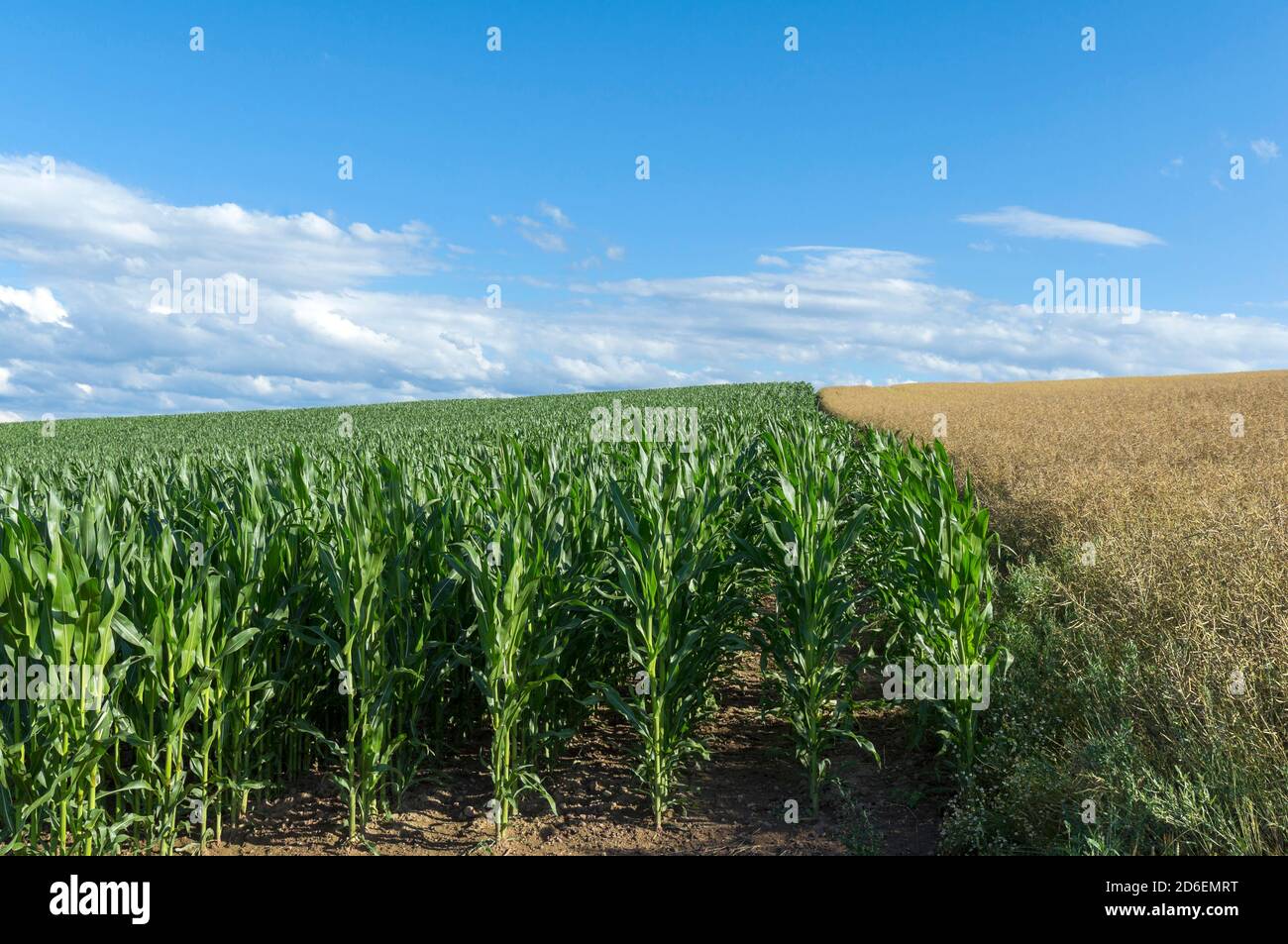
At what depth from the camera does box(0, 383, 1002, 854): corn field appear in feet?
14.4

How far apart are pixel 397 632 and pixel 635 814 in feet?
6.38

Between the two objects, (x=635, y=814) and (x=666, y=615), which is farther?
(x=635, y=814)

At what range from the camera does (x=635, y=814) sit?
5336 millimetres

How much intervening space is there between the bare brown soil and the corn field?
146 millimetres

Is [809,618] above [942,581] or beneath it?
beneath

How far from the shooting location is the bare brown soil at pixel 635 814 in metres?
4.97

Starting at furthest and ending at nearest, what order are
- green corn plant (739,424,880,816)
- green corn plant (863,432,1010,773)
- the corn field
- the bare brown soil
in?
green corn plant (863,432,1010,773)
green corn plant (739,424,880,816)
the bare brown soil
the corn field

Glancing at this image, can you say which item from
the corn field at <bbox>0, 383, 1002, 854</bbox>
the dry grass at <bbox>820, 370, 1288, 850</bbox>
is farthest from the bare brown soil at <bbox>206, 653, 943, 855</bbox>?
the dry grass at <bbox>820, 370, 1288, 850</bbox>

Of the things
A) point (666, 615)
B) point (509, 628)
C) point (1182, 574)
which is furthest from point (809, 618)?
point (1182, 574)

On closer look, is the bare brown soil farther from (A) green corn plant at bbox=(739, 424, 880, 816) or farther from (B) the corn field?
(A) green corn plant at bbox=(739, 424, 880, 816)

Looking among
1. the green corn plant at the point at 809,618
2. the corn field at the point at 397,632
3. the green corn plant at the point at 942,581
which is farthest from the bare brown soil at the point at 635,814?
the green corn plant at the point at 942,581

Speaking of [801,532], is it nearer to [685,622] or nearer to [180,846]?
[685,622]

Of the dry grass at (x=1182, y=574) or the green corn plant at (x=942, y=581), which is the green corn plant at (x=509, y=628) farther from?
the dry grass at (x=1182, y=574)

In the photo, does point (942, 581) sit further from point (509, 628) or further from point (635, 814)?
point (509, 628)
